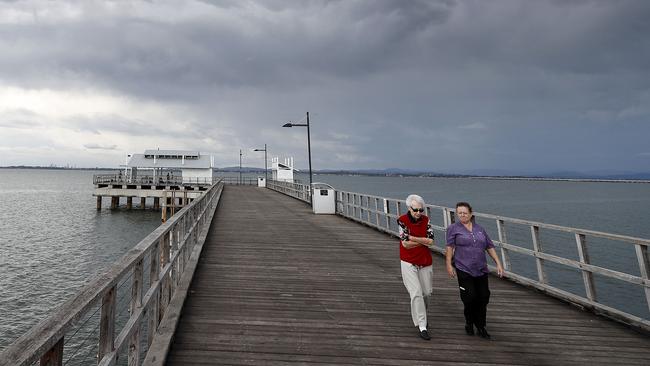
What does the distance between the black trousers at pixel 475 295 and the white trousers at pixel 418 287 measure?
36 centimetres

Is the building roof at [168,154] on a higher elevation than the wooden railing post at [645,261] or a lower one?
higher

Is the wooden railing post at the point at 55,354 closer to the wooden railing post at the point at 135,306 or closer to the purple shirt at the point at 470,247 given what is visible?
the wooden railing post at the point at 135,306

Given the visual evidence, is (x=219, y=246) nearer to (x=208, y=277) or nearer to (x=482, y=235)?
(x=208, y=277)

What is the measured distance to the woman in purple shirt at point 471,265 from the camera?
4.36m

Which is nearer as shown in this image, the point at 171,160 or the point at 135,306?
the point at 135,306

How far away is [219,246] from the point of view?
9.60 m

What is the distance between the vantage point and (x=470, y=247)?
4402mm

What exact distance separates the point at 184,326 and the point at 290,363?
5.05 ft

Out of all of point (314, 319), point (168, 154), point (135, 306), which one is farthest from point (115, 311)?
point (168, 154)

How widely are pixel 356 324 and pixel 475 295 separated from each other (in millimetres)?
1442

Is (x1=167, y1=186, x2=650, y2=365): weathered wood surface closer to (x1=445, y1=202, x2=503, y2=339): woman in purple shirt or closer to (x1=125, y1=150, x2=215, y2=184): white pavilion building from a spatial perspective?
(x1=445, y1=202, x2=503, y2=339): woman in purple shirt

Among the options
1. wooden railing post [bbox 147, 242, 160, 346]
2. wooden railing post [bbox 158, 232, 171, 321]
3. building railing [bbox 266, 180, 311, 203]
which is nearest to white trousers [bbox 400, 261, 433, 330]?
wooden railing post [bbox 147, 242, 160, 346]

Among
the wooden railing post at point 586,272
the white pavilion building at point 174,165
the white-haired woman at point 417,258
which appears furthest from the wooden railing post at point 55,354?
the white pavilion building at point 174,165

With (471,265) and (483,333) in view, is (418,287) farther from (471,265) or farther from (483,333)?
(483,333)
